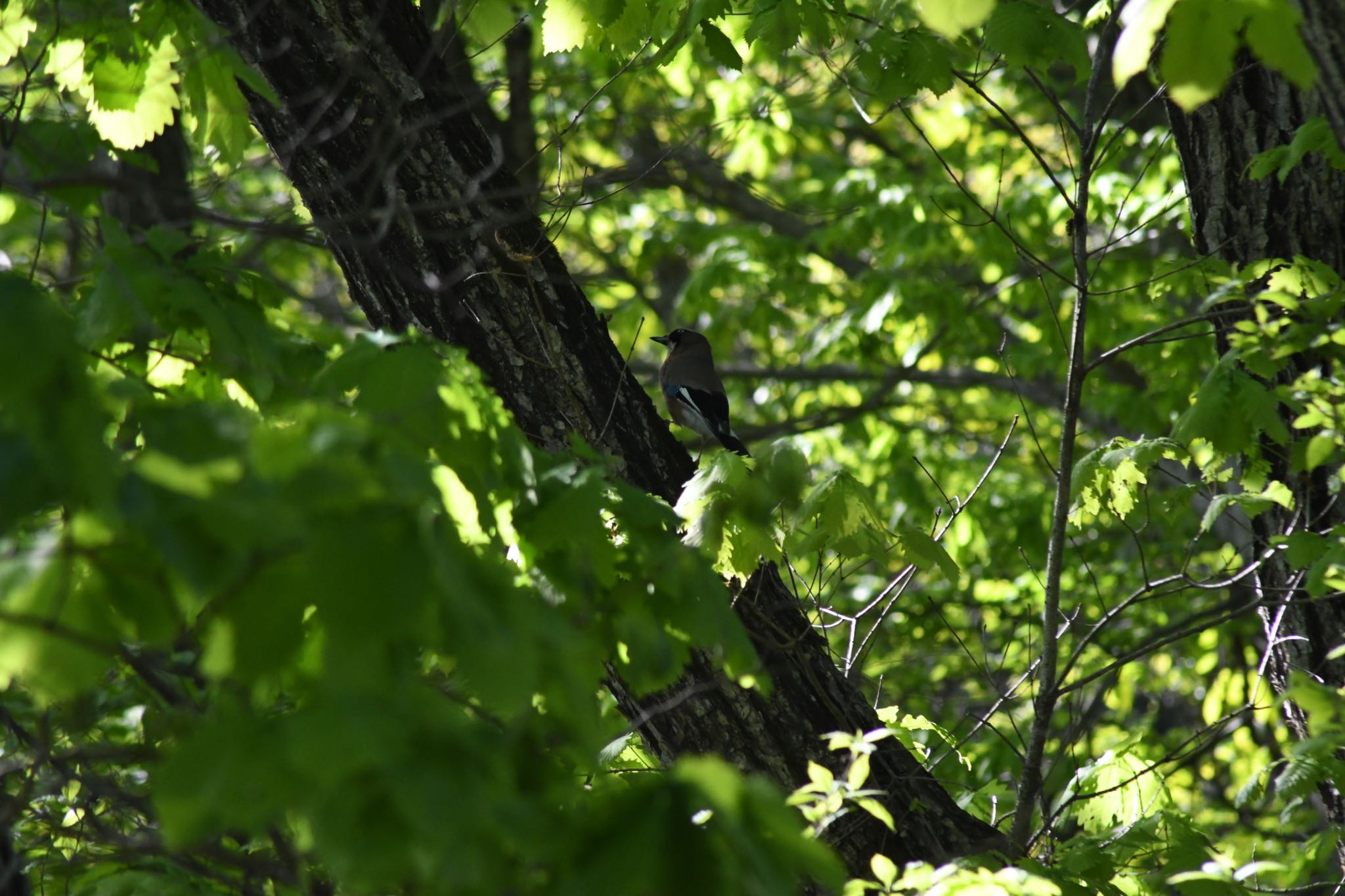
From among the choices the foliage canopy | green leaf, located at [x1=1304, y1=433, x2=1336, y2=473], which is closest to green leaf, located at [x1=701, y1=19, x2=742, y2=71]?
the foliage canopy

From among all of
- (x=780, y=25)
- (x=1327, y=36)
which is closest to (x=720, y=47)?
(x=780, y=25)

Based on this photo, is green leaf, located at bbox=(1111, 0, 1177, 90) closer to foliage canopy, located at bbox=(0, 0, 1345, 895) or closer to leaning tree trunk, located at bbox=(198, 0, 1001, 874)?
foliage canopy, located at bbox=(0, 0, 1345, 895)

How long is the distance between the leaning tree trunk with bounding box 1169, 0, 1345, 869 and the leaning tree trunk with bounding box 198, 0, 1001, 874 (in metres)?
1.33

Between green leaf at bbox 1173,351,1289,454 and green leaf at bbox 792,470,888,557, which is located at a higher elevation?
green leaf at bbox 792,470,888,557

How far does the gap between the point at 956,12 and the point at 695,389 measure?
4.53m

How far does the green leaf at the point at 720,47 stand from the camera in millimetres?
2975

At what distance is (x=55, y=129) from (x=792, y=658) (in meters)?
3.18

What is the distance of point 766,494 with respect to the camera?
201cm

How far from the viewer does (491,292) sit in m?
2.70

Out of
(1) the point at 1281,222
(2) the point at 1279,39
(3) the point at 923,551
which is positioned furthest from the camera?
(1) the point at 1281,222

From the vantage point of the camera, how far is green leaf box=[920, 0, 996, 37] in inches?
65.4

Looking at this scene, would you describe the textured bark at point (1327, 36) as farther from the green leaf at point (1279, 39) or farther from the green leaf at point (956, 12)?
the green leaf at point (956, 12)

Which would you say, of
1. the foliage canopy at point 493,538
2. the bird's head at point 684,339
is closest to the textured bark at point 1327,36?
the foliage canopy at point 493,538

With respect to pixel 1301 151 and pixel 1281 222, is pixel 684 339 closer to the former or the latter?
pixel 1281 222
